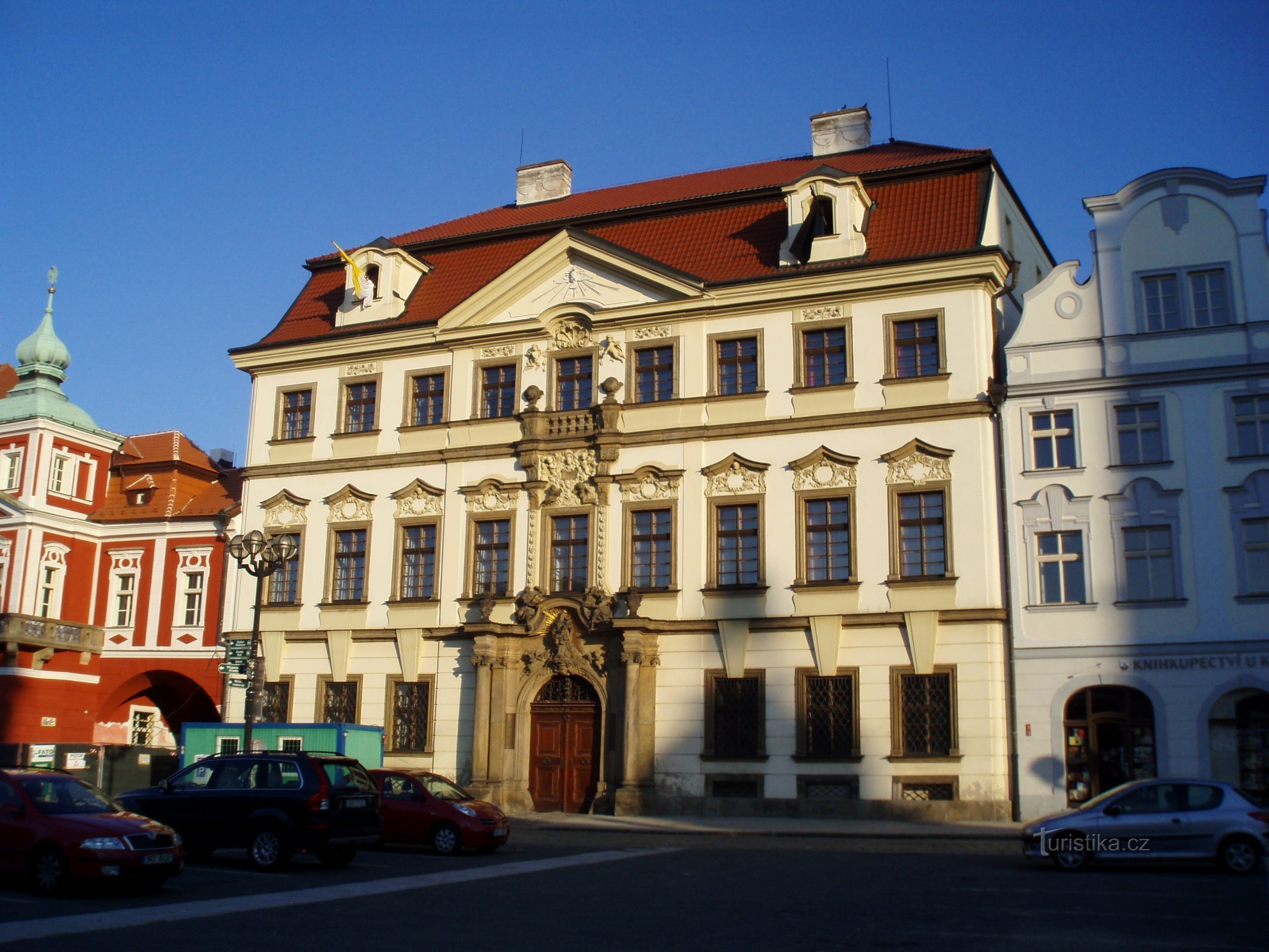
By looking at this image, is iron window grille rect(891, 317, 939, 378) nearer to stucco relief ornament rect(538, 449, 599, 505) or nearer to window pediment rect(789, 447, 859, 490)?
window pediment rect(789, 447, 859, 490)

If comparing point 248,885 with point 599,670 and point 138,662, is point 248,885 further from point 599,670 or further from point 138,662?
point 138,662

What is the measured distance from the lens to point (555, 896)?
14.8 m

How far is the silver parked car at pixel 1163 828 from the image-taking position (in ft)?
58.1

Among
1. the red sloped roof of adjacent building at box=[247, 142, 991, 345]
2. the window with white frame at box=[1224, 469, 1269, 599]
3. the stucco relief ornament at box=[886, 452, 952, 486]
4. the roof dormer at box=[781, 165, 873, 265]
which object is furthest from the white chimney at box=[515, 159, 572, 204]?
the window with white frame at box=[1224, 469, 1269, 599]

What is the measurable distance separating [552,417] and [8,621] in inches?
720

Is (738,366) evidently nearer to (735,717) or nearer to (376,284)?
(735,717)

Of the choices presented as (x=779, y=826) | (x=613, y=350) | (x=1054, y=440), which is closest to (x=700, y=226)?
(x=613, y=350)

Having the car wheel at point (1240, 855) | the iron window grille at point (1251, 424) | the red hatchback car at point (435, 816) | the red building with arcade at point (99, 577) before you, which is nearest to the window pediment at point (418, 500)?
the red building with arcade at point (99, 577)

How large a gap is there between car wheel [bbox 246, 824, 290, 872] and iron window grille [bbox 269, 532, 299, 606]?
57.0ft

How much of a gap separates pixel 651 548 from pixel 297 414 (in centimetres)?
1217

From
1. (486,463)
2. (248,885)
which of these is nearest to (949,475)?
(486,463)

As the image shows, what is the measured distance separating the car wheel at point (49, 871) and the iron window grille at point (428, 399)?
21.0 metres

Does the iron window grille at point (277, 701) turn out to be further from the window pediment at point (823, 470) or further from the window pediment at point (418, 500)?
the window pediment at point (823, 470)

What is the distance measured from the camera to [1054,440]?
2830 cm
